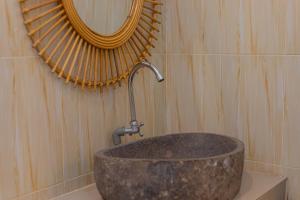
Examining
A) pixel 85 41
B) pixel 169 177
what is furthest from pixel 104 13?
pixel 169 177

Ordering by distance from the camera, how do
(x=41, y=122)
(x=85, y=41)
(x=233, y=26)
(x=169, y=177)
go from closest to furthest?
(x=169, y=177) → (x=41, y=122) → (x=85, y=41) → (x=233, y=26)

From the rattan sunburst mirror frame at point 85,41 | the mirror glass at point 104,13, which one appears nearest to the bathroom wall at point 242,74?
the rattan sunburst mirror frame at point 85,41

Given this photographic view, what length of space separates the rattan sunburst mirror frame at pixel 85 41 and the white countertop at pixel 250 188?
14.2 inches

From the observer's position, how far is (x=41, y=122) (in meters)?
1.32

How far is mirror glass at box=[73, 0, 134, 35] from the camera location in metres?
1.41

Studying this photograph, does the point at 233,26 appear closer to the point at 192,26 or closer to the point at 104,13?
the point at 192,26

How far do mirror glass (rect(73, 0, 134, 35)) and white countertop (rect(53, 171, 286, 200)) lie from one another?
1.81ft

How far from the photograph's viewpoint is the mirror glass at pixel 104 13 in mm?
1406

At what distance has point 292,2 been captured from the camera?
4.81ft

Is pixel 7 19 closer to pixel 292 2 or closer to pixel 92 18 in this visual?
pixel 92 18

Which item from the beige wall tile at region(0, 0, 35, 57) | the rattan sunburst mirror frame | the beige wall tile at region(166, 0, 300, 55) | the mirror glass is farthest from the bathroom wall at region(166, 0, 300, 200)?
the beige wall tile at region(0, 0, 35, 57)

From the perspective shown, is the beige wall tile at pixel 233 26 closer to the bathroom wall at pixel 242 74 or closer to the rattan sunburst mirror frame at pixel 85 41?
the bathroom wall at pixel 242 74

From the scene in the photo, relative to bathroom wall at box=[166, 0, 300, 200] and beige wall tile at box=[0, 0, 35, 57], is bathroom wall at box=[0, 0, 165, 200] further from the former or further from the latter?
bathroom wall at box=[166, 0, 300, 200]

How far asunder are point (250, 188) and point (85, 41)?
2.47 feet
